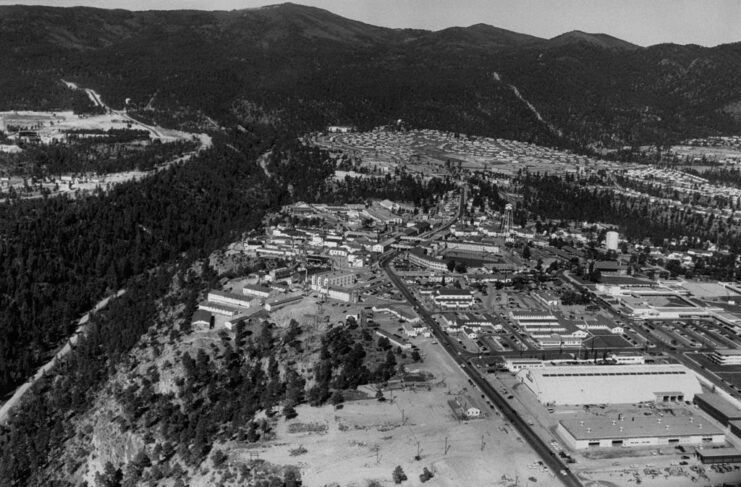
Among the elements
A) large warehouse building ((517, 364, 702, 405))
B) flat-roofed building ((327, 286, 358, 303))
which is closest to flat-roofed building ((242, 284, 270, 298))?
flat-roofed building ((327, 286, 358, 303))

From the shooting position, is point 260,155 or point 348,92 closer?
point 260,155

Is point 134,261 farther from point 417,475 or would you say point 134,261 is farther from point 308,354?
point 417,475

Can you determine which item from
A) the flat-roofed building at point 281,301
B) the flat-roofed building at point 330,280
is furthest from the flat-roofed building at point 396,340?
the flat-roofed building at point 330,280

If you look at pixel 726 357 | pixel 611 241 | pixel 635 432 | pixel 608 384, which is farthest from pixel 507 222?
pixel 635 432

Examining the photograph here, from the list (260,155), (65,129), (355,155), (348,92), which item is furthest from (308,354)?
(348,92)

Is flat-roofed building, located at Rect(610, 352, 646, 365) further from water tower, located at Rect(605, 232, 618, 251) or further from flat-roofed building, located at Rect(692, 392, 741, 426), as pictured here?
water tower, located at Rect(605, 232, 618, 251)
